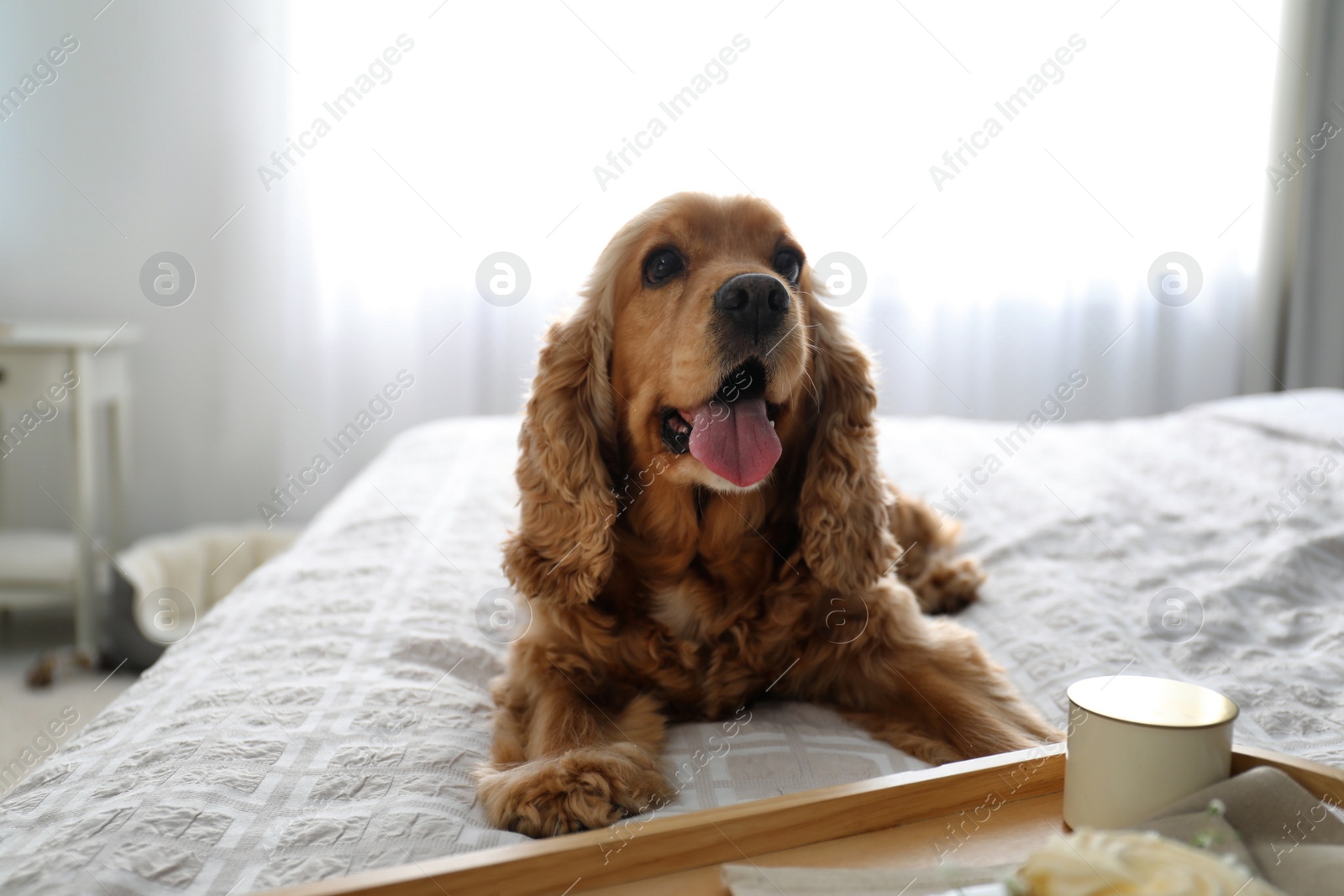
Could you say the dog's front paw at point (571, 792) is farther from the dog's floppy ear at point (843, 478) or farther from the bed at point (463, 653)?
the dog's floppy ear at point (843, 478)

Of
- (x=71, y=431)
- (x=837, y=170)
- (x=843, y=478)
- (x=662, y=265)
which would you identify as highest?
(x=837, y=170)

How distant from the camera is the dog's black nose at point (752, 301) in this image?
4.66 feet

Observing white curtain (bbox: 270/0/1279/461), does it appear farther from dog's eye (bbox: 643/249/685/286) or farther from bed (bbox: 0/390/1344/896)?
dog's eye (bbox: 643/249/685/286)

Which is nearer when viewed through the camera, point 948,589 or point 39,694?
point 948,589

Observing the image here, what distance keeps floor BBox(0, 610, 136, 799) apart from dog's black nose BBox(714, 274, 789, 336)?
2.20 metres

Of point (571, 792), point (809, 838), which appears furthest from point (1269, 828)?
point (571, 792)

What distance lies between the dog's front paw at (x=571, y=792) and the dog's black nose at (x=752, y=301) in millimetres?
665

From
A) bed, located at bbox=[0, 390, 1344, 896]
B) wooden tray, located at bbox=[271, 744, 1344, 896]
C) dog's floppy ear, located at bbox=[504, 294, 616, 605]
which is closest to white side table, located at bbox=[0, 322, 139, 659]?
bed, located at bbox=[0, 390, 1344, 896]

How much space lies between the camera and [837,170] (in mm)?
4191

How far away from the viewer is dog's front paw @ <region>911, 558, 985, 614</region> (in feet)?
6.39

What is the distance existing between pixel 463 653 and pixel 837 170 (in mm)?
3243

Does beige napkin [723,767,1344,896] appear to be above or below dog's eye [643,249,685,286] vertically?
below

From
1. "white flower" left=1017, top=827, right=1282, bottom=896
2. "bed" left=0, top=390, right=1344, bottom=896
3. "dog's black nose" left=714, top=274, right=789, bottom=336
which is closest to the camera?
"white flower" left=1017, top=827, right=1282, bottom=896

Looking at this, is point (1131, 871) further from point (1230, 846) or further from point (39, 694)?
point (39, 694)
